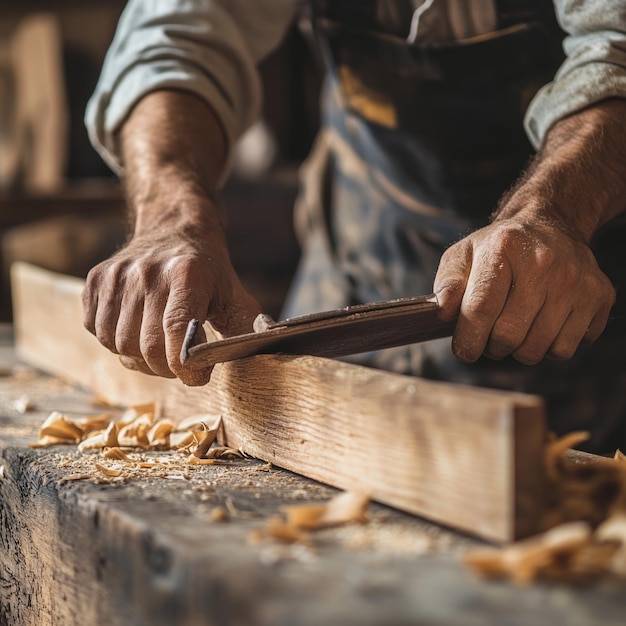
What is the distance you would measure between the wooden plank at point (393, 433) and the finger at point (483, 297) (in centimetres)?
19

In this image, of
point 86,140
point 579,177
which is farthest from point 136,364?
point 86,140

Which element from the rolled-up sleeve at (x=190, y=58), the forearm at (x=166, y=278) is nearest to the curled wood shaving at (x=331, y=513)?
the forearm at (x=166, y=278)

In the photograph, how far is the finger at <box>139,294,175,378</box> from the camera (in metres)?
1.11

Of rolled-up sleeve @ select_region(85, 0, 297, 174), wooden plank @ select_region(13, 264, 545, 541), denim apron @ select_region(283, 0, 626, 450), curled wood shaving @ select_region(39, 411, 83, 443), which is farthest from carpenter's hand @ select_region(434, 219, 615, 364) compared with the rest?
rolled-up sleeve @ select_region(85, 0, 297, 174)

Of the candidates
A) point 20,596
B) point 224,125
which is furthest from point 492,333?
point 224,125

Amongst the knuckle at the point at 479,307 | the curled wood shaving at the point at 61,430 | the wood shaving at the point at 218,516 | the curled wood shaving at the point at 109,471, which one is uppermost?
the knuckle at the point at 479,307

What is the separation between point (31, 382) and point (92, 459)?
0.69m

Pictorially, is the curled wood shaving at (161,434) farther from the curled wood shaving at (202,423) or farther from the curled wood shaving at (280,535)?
the curled wood shaving at (280,535)

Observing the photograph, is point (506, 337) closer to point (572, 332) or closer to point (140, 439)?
point (572, 332)

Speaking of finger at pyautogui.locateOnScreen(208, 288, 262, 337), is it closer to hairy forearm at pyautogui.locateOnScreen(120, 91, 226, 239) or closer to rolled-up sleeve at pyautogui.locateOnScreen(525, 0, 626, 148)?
hairy forearm at pyautogui.locateOnScreen(120, 91, 226, 239)

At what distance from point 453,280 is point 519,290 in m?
0.08

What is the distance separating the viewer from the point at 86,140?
178 inches

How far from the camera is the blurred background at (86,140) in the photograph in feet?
12.8

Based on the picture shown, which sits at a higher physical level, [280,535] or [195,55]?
[195,55]
